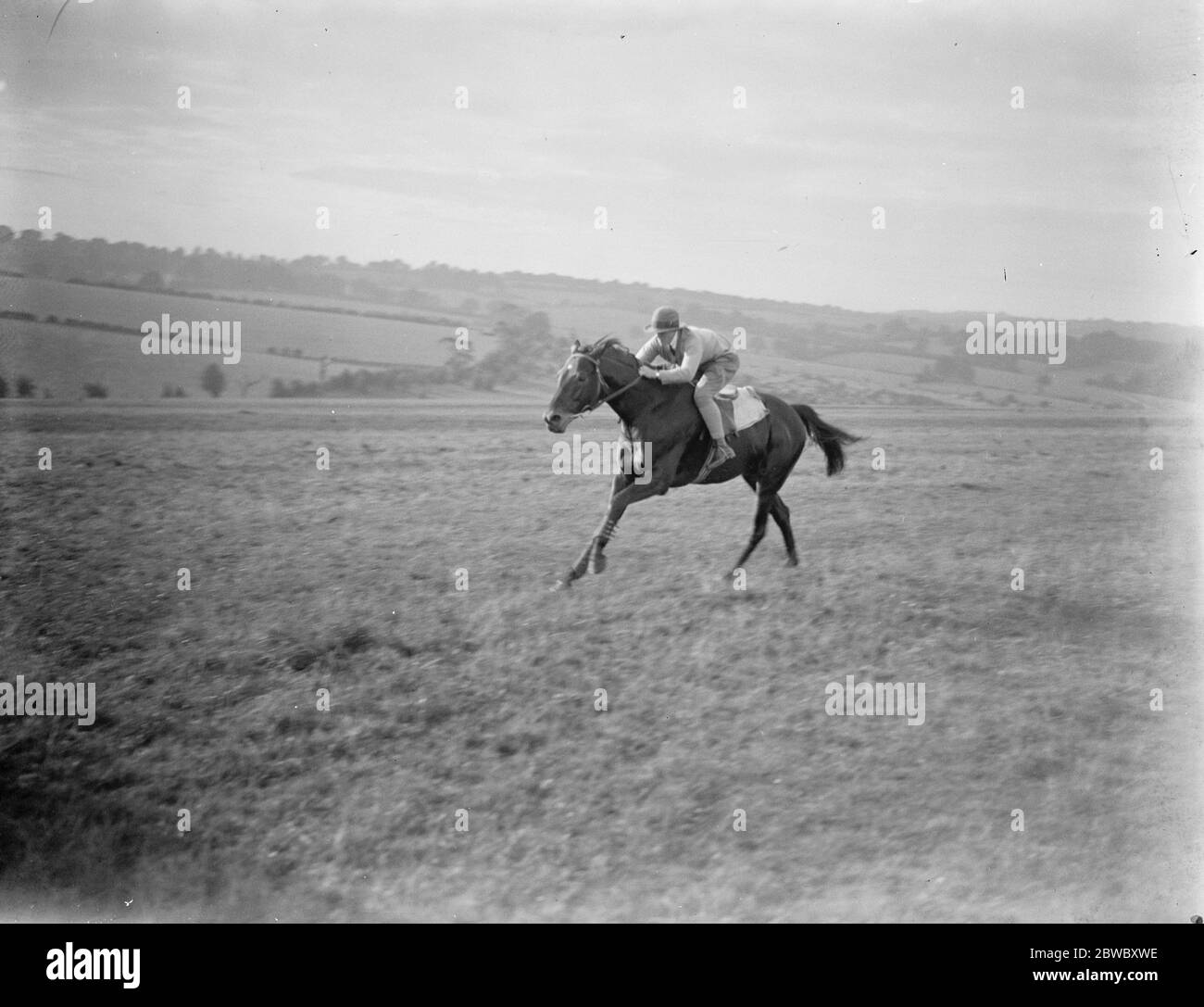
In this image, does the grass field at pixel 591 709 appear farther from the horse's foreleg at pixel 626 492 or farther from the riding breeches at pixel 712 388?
the riding breeches at pixel 712 388

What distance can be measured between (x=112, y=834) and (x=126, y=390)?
4491 mm

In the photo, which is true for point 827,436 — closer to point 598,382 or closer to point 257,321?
point 598,382

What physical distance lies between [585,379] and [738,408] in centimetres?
129

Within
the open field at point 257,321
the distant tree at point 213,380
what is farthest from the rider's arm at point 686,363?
the distant tree at point 213,380

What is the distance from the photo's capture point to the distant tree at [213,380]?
32.9ft

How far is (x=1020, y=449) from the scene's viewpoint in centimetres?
1030

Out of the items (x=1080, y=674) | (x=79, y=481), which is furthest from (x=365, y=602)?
(x=1080, y=674)

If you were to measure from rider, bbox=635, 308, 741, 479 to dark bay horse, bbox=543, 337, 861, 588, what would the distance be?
98mm

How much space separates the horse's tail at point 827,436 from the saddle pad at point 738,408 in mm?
569

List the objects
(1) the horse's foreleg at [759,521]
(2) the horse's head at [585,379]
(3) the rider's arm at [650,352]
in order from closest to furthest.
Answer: (2) the horse's head at [585,379]
(3) the rider's arm at [650,352]
(1) the horse's foreleg at [759,521]

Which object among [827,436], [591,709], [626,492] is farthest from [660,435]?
[591,709]

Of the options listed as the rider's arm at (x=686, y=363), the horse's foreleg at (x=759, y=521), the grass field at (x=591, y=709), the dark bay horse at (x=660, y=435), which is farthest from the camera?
the horse's foreleg at (x=759, y=521)

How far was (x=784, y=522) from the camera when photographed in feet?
26.5

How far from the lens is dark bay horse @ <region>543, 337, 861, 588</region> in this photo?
713 cm
